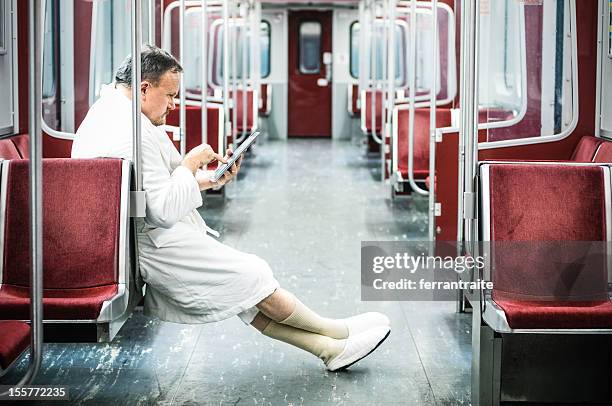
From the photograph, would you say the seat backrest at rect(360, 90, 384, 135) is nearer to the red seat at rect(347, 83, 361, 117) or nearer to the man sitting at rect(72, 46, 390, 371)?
the red seat at rect(347, 83, 361, 117)

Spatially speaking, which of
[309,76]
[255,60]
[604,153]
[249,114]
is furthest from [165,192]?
[309,76]

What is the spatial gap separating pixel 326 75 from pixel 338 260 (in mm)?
11486

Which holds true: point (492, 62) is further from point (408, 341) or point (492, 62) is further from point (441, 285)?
point (408, 341)

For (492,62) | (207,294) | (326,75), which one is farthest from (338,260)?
(326,75)

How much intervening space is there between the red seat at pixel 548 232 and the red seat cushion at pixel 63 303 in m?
1.29

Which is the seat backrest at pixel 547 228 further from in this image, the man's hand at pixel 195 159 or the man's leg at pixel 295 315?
the man's hand at pixel 195 159

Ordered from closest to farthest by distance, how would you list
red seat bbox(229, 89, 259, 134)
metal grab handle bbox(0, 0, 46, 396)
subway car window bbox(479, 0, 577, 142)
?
metal grab handle bbox(0, 0, 46, 396) → subway car window bbox(479, 0, 577, 142) → red seat bbox(229, 89, 259, 134)

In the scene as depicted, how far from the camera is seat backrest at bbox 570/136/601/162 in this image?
4.67 metres

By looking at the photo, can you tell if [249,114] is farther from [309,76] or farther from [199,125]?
[309,76]

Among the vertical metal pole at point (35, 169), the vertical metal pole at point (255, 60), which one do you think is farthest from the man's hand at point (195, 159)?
the vertical metal pole at point (255, 60)

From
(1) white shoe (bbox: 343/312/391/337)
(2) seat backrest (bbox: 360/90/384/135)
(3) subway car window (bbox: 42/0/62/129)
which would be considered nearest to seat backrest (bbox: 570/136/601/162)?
(1) white shoe (bbox: 343/312/391/337)

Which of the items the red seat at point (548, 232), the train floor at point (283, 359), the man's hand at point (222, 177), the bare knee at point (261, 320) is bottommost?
the train floor at point (283, 359)

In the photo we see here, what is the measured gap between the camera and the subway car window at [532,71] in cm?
491

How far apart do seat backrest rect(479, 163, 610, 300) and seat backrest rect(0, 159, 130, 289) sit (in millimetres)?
1215
